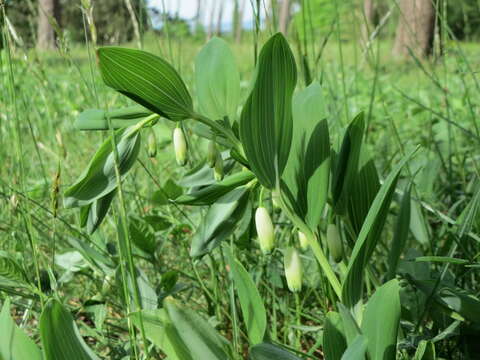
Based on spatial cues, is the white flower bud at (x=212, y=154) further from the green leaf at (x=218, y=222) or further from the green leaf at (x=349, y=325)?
the green leaf at (x=349, y=325)

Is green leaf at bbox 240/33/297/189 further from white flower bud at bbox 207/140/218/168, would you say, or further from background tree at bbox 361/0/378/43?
background tree at bbox 361/0/378/43

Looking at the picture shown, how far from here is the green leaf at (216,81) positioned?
1.61ft

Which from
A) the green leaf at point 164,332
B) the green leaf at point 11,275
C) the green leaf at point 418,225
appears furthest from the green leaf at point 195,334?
the green leaf at point 418,225

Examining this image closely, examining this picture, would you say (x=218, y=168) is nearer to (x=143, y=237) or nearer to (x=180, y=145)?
(x=180, y=145)

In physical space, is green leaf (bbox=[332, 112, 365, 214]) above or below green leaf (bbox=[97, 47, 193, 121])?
below

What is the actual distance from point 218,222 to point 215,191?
3cm

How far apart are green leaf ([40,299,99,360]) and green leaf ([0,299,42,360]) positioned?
28 millimetres

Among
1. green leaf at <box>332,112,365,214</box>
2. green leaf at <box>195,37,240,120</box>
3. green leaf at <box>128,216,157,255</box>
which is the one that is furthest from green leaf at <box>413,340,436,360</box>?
green leaf at <box>128,216,157,255</box>

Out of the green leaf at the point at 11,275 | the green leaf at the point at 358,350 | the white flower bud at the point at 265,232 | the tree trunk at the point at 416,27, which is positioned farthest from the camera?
the tree trunk at the point at 416,27

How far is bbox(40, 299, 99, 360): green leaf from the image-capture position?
16.6 inches

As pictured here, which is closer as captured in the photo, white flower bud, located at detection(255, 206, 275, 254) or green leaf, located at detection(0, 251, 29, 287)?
white flower bud, located at detection(255, 206, 275, 254)

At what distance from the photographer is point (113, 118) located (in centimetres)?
52

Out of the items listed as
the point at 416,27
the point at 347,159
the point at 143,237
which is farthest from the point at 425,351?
the point at 416,27

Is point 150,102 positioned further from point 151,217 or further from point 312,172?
point 151,217
